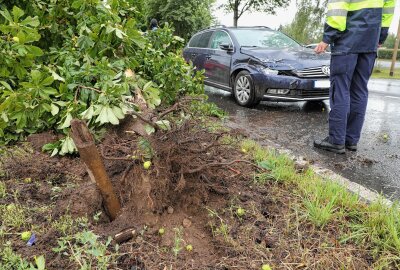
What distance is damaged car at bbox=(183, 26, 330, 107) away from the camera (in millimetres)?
5832

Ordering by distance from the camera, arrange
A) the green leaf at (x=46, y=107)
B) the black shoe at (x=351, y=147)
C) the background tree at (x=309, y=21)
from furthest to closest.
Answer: the background tree at (x=309, y=21), the black shoe at (x=351, y=147), the green leaf at (x=46, y=107)

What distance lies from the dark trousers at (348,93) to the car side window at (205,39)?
16.0 ft

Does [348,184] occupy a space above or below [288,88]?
below

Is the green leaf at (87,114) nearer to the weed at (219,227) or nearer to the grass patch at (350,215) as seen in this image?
the weed at (219,227)

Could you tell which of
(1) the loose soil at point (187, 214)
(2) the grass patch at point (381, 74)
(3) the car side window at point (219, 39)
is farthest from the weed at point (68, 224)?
(2) the grass patch at point (381, 74)

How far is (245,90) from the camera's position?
6.50 m

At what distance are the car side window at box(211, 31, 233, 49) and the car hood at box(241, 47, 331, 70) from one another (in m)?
0.79

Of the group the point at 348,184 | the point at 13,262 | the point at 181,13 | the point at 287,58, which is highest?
the point at 181,13

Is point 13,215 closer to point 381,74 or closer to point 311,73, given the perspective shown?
point 311,73

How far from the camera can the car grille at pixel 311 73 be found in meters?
→ 5.78

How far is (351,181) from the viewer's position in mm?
3094

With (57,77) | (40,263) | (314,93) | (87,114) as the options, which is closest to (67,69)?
(57,77)

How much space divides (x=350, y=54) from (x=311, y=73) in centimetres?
231

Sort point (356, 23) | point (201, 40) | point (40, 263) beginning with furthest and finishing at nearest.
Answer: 1. point (201, 40)
2. point (356, 23)
3. point (40, 263)
